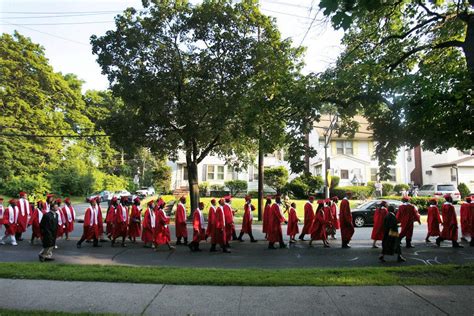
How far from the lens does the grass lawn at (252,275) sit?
7371 millimetres

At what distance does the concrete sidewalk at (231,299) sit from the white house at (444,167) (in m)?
28.9

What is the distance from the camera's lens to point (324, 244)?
13.5 meters

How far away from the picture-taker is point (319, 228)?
13508 mm

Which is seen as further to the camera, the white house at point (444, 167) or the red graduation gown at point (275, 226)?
the white house at point (444, 167)

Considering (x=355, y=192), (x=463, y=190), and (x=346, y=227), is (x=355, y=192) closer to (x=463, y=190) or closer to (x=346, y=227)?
(x=463, y=190)

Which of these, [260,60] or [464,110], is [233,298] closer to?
[464,110]

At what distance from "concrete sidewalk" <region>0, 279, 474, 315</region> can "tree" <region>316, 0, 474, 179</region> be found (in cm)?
427

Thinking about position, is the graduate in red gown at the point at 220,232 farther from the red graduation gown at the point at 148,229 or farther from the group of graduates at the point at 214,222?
the red graduation gown at the point at 148,229

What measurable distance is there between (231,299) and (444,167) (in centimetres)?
4242

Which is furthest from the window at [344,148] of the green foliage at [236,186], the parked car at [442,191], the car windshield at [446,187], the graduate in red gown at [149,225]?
the graduate in red gown at [149,225]

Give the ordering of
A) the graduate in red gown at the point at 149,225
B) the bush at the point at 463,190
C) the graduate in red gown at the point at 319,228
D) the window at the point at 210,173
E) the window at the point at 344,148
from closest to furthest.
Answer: the graduate in red gown at the point at 149,225, the graduate in red gown at the point at 319,228, the bush at the point at 463,190, the window at the point at 344,148, the window at the point at 210,173

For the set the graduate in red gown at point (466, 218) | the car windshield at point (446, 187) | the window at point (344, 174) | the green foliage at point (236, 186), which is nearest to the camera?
the graduate in red gown at point (466, 218)

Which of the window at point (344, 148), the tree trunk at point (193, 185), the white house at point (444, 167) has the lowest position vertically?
the tree trunk at point (193, 185)

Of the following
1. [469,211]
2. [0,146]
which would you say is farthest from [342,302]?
[0,146]
